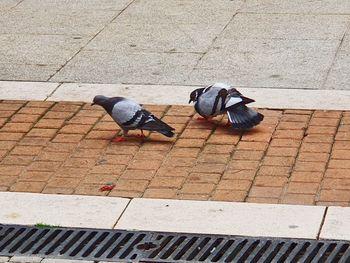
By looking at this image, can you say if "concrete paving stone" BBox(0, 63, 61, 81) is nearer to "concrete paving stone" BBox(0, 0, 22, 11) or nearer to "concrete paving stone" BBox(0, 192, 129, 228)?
"concrete paving stone" BBox(0, 0, 22, 11)

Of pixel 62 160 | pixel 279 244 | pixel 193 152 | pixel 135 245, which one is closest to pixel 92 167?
pixel 62 160

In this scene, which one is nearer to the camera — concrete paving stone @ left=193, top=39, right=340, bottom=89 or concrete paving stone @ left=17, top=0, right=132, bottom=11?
concrete paving stone @ left=193, top=39, right=340, bottom=89

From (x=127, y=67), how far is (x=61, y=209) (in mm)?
2903

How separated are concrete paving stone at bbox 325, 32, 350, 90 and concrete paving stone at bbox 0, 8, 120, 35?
2.33m

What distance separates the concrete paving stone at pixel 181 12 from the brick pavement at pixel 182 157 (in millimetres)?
2581

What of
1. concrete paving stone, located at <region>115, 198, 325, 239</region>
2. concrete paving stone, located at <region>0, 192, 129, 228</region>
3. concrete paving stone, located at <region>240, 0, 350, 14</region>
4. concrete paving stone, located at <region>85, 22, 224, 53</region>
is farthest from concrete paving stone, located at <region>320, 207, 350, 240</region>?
concrete paving stone, located at <region>240, 0, 350, 14</region>

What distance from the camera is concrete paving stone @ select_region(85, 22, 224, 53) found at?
9461 millimetres

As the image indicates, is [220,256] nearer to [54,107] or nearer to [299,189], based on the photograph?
[299,189]

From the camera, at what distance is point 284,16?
10344 mm

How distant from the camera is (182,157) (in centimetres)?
695

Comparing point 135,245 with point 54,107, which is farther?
point 54,107

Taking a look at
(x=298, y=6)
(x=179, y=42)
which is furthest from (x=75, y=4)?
(x=298, y=6)

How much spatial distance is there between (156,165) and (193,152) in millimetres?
321

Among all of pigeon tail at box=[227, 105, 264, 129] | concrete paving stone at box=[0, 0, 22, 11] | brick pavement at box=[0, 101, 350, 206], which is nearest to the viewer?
brick pavement at box=[0, 101, 350, 206]
